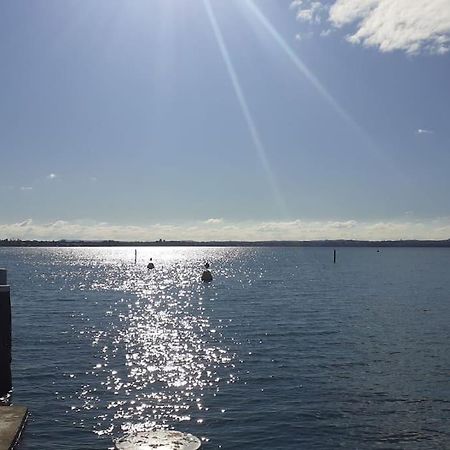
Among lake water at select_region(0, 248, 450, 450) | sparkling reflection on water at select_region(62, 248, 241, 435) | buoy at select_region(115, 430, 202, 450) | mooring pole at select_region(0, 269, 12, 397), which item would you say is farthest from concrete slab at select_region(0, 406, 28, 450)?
mooring pole at select_region(0, 269, 12, 397)

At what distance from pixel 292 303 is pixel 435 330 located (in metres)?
18.7

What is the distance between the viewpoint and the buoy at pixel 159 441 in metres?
15.9

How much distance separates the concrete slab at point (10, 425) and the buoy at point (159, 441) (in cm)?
267

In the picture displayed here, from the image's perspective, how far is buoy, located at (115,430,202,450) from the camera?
15.9 metres

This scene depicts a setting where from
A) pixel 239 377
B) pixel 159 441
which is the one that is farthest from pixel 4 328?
pixel 239 377

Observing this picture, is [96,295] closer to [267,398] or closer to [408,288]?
[408,288]

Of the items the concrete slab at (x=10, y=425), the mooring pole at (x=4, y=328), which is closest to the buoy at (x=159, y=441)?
the concrete slab at (x=10, y=425)

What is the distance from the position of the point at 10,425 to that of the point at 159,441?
4.02 m

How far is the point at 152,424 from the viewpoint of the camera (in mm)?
19062

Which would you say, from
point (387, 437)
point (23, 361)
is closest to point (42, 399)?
point (23, 361)

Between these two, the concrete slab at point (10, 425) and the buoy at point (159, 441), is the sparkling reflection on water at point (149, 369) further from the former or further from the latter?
the concrete slab at point (10, 425)

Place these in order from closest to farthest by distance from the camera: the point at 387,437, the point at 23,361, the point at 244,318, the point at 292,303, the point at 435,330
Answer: the point at 387,437 < the point at 23,361 < the point at 435,330 < the point at 244,318 < the point at 292,303

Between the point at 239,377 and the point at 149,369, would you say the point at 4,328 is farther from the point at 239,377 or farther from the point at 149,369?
the point at 239,377

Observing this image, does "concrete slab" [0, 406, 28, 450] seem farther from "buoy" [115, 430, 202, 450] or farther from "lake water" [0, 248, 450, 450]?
"buoy" [115, 430, 202, 450]
